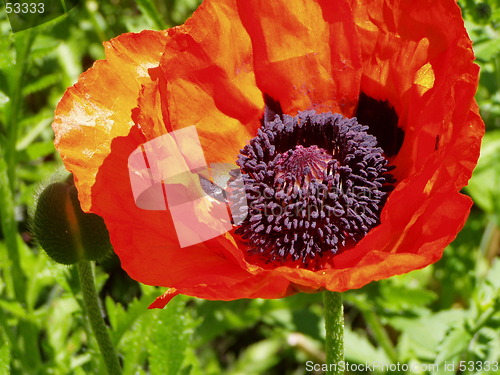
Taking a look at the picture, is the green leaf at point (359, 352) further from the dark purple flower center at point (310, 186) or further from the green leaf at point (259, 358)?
the dark purple flower center at point (310, 186)

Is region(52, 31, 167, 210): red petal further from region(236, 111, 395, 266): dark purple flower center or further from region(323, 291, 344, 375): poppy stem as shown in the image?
region(323, 291, 344, 375): poppy stem

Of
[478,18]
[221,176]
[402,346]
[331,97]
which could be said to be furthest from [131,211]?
[402,346]

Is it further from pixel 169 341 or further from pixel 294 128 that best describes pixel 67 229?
pixel 294 128

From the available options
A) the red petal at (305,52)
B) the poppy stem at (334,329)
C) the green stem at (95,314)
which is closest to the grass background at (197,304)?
the green stem at (95,314)

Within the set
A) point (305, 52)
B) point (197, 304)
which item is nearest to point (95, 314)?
point (305, 52)

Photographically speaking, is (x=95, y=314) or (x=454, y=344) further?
(x=454, y=344)

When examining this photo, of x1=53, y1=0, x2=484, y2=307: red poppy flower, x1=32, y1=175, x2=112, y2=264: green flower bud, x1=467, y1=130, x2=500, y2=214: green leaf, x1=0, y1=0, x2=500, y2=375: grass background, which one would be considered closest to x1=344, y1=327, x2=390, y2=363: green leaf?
x1=0, y1=0, x2=500, y2=375: grass background

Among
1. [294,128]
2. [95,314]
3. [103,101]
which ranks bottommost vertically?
[95,314]
